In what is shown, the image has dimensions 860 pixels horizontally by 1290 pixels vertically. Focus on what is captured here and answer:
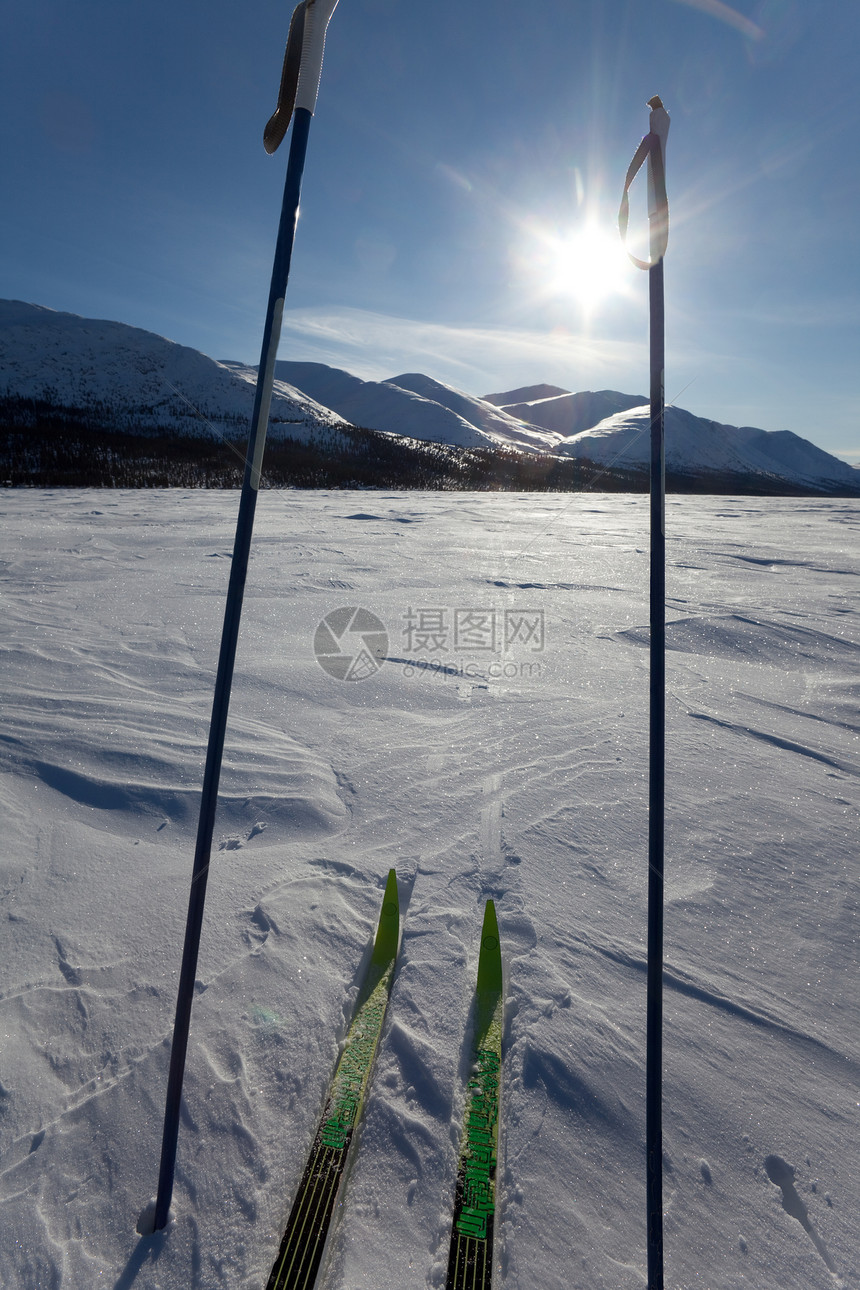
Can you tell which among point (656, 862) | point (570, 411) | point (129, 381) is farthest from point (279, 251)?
point (570, 411)

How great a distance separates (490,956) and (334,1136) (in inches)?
17.9

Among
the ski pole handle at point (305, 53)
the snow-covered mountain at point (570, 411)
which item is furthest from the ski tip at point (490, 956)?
the snow-covered mountain at point (570, 411)

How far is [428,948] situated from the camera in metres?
1.29

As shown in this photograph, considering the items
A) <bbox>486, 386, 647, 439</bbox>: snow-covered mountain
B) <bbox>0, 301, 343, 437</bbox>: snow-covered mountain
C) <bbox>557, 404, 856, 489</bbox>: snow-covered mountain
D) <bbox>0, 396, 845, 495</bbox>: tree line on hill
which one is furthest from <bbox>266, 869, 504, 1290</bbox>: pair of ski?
<bbox>486, 386, 647, 439</bbox>: snow-covered mountain

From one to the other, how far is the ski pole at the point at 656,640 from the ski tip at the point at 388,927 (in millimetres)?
679

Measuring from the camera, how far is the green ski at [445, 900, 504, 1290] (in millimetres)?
817

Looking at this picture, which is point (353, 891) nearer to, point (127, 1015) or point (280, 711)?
point (127, 1015)

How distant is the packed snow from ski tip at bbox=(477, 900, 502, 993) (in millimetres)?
34

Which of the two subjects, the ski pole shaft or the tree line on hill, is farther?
the tree line on hill

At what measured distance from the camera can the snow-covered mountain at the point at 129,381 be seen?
74.9 feet

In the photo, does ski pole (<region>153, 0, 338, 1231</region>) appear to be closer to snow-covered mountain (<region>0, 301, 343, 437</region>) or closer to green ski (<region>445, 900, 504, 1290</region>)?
green ski (<region>445, 900, 504, 1290</region>)

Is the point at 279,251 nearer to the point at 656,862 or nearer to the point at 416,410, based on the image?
the point at 656,862

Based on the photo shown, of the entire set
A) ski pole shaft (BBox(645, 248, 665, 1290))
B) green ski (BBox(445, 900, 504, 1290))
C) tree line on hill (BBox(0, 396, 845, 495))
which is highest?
tree line on hill (BBox(0, 396, 845, 495))

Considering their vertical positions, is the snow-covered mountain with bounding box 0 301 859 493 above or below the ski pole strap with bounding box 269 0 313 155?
above
